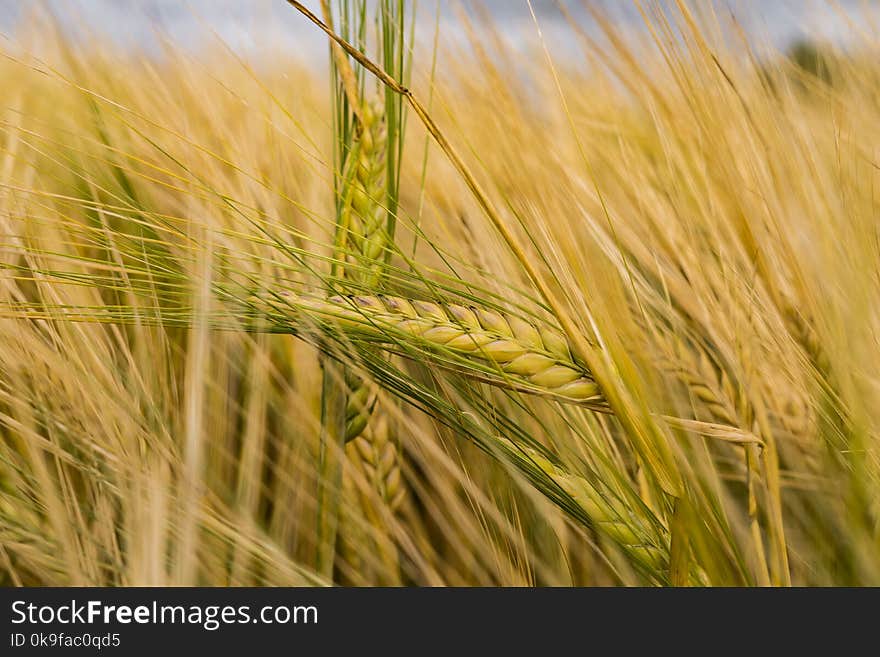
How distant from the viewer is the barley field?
33 cm

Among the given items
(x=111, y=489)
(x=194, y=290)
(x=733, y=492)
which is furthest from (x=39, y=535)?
(x=733, y=492)

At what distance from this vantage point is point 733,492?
430 mm

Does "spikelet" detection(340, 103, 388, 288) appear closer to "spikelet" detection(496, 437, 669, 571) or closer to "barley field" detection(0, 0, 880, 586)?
"barley field" detection(0, 0, 880, 586)

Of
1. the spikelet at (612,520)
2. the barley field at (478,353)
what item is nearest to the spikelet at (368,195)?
the barley field at (478,353)

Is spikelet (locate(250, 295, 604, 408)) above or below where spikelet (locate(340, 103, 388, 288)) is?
below

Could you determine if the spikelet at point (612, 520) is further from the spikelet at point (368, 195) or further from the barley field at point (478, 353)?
the spikelet at point (368, 195)

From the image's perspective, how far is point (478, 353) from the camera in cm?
33

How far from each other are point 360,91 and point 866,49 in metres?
0.41

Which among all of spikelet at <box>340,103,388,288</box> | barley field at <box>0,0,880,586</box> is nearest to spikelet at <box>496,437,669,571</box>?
barley field at <box>0,0,880,586</box>

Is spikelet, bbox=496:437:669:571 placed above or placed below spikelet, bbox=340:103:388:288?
below

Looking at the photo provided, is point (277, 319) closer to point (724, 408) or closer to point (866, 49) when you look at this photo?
point (724, 408)

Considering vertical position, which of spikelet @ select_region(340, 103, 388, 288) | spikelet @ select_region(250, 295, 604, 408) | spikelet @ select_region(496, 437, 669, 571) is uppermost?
spikelet @ select_region(340, 103, 388, 288)

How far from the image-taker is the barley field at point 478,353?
33cm

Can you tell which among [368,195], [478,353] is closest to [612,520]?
[478,353]
